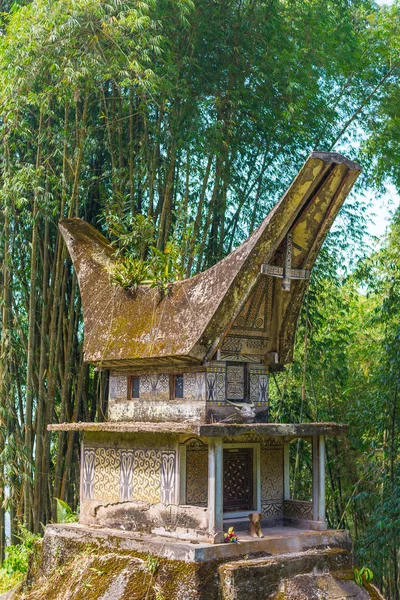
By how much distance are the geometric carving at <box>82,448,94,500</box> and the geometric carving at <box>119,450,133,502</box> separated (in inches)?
18.7

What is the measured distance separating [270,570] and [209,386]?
165 centimetres

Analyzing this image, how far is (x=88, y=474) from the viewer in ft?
26.6

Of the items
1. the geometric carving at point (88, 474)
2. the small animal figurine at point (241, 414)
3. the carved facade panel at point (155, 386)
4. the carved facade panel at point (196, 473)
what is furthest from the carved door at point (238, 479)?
the geometric carving at point (88, 474)

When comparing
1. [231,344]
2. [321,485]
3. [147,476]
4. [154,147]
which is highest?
[154,147]

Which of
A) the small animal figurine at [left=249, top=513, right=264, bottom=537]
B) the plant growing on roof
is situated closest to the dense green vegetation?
the plant growing on roof

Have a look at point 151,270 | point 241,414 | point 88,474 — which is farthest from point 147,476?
point 151,270

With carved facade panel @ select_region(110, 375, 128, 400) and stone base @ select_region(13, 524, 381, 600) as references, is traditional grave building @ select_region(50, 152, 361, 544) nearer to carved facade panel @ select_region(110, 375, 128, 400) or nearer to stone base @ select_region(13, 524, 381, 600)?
carved facade panel @ select_region(110, 375, 128, 400)

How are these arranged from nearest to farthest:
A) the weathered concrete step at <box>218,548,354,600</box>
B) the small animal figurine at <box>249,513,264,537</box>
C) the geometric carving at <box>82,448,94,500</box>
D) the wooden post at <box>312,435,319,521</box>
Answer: the weathered concrete step at <box>218,548,354,600</box> → the small animal figurine at <box>249,513,264,537</box> → the wooden post at <box>312,435,319,521</box> → the geometric carving at <box>82,448,94,500</box>

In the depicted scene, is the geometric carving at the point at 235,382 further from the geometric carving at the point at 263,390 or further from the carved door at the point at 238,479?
the carved door at the point at 238,479

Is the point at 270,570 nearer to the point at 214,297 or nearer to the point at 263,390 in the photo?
the point at 263,390

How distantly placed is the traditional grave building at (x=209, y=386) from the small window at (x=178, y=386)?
0.01 metres

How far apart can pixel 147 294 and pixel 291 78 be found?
380 cm

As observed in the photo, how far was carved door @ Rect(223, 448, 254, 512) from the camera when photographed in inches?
296

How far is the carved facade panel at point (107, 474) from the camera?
7.78 metres
